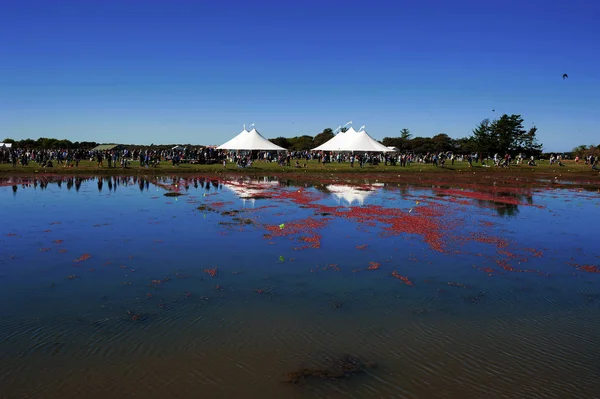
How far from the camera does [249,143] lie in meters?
60.1

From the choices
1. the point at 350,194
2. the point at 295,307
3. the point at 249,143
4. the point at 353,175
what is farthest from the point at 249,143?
the point at 295,307

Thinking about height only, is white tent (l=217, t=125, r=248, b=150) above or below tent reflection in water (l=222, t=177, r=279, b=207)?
above

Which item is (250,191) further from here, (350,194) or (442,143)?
(442,143)

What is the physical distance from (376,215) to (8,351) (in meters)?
16.4

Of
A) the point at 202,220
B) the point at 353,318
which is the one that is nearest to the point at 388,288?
the point at 353,318

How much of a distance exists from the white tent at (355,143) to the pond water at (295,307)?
4174 cm

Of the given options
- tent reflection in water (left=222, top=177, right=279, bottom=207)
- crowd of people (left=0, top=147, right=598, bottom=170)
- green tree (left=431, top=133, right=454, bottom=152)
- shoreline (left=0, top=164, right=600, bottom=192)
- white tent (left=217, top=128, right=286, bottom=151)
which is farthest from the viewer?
green tree (left=431, top=133, right=454, bottom=152)

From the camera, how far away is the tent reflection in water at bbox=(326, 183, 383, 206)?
25688mm

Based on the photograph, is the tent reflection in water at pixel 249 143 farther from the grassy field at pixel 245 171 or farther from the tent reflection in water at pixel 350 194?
the tent reflection in water at pixel 350 194

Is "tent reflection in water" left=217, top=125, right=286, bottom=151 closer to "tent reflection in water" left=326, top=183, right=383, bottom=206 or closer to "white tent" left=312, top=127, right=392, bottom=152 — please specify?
"white tent" left=312, top=127, right=392, bottom=152

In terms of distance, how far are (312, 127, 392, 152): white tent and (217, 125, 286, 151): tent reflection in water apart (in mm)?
8058

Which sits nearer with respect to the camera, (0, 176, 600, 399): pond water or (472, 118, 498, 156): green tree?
(0, 176, 600, 399): pond water

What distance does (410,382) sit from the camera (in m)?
6.27

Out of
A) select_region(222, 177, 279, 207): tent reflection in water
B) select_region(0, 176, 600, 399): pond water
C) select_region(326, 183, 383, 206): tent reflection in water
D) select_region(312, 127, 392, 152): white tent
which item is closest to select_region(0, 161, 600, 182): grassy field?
select_region(312, 127, 392, 152): white tent
